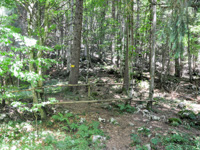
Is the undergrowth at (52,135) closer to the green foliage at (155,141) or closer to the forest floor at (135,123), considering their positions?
the forest floor at (135,123)

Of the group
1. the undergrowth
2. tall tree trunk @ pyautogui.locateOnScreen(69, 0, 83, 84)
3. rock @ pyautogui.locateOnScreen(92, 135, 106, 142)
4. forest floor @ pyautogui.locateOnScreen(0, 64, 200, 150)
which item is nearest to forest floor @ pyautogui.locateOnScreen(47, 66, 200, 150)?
forest floor @ pyautogui.locateOnScreen(0, 64, 200, 150)

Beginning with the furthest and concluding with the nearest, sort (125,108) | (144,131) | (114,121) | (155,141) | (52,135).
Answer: (125,108) < (114,121) < (144,131) < (52,135) < (155,141)

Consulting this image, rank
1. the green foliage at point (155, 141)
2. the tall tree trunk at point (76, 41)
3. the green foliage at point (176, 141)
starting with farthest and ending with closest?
the tall tree trunk at point (76, 41), the green foliage at point (155, 141), the green foliage at point (176, 141)

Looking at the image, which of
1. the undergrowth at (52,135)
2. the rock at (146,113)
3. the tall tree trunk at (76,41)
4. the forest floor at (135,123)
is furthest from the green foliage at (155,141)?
the tall tree trunk at (76,41)

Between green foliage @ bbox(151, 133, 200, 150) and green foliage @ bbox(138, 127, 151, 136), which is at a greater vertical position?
green foliage @ bbox(138, 127, 151, 136)

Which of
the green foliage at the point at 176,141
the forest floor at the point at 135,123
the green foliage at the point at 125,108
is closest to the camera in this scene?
the green foliage at the point at 176,141

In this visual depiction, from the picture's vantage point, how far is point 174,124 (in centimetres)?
564

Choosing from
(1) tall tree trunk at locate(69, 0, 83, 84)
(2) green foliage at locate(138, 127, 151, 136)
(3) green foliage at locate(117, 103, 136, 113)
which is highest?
(1) tall tree trunk at locate(69, 0, 83, 84)

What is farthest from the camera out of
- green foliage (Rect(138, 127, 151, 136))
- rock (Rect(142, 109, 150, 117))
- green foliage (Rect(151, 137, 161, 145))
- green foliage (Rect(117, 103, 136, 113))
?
green foliage (Rect(117, 103, 136, 113))

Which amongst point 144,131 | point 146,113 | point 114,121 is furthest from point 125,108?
point 144,131

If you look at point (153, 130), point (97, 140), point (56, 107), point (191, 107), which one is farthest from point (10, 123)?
point (191, 107)

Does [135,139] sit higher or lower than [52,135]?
lower

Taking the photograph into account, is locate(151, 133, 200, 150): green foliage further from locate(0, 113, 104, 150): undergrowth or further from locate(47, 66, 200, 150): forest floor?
locate(0, 113, 104, 150): undergrowth

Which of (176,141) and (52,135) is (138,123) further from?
(52,135)
